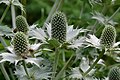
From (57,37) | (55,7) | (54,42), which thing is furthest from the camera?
(55,7)

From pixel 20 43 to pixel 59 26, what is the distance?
173 millimetres

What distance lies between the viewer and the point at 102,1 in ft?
6.07

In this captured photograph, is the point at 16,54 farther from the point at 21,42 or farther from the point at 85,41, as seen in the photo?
the point at 85,41

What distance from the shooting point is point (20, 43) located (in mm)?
1502

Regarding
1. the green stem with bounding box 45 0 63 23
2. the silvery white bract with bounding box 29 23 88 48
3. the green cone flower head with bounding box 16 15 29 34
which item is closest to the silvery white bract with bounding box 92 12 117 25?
the green stem with bounding box 45 0 63 23

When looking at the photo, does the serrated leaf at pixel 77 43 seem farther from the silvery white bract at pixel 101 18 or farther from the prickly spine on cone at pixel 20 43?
the silvery white bract at pixel 101 18

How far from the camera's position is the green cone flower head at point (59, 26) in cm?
154

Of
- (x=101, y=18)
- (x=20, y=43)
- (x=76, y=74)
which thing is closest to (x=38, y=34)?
(x=20, y=43)

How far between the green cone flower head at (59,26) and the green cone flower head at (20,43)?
13 centimetres

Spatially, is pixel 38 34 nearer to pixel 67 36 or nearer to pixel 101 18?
pixel 67 36

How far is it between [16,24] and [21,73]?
21cm

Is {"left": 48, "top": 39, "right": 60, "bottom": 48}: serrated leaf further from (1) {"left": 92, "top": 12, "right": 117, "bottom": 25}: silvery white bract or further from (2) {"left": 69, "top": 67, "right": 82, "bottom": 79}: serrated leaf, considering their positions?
(1) {"left": 92, "top": 12, "right": 117, "bottom": 25}: silvery white bract

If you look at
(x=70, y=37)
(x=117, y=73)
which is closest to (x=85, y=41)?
(x=70, y=37)

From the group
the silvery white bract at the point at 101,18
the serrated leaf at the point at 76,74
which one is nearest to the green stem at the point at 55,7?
the silvery white bract at the point at 101,18
